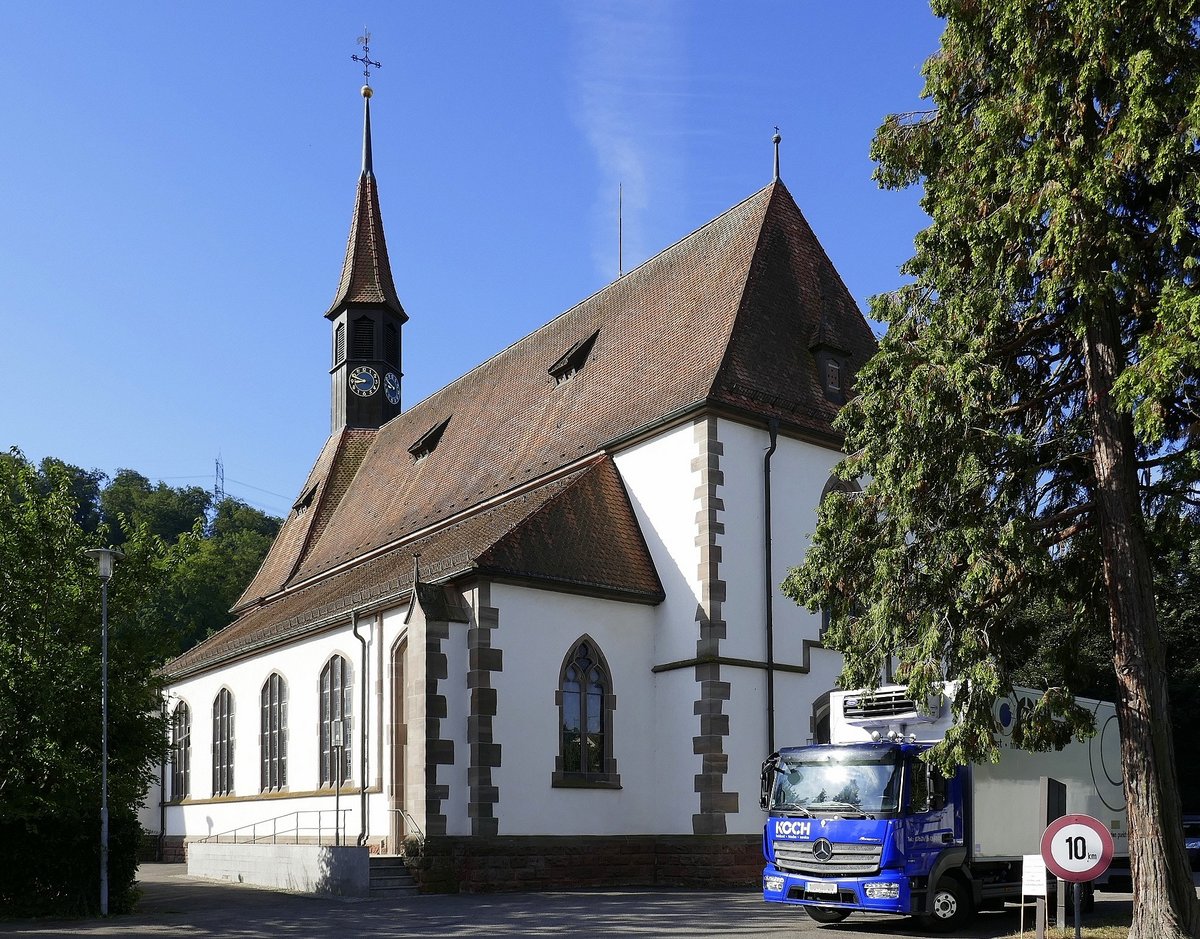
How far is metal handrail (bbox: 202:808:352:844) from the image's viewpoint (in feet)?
77.7

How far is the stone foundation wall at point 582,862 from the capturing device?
19734 millimetres

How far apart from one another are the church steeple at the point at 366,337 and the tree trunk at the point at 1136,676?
2890 cm

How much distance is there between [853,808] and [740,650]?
7.31 metres

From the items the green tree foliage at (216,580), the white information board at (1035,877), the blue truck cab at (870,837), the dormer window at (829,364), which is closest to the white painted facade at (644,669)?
the dormer window at (829,364)

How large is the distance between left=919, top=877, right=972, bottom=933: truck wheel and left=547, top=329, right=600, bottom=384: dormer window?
50.5 feet

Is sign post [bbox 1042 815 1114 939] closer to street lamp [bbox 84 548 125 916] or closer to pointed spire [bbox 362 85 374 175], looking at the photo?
street lamp [bbox 84 548 125 916]

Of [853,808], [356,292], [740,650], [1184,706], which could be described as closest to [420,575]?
[740,650]

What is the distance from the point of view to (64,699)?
17078 millimetres

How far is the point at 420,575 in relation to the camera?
21.9 m

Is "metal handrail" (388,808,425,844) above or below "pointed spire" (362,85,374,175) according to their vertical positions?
below

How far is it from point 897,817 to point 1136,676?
3.04 metres

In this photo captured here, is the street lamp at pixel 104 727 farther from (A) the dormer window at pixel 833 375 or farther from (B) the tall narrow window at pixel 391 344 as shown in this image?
(B) the tall narrow window at pixel 391 344

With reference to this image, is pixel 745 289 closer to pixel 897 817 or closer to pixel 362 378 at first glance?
pixel 897 817

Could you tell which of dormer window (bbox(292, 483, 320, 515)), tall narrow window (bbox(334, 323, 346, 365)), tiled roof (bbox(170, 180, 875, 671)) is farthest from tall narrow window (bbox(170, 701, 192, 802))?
tall narrow window (bbox(334, 323, 346, 365))
